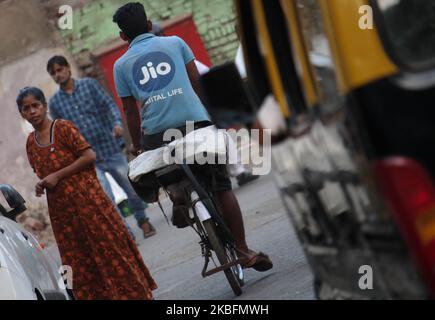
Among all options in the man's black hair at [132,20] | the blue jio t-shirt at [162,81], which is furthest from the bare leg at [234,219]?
the man's black hair at [132,20]

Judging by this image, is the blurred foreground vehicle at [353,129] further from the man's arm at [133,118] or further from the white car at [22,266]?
the man's arm at [133,118]

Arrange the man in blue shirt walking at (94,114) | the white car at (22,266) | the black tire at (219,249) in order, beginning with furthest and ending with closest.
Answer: the man in blue shirt walking at (94,114)
the black tire at (219,249)
the white car at (22,266)

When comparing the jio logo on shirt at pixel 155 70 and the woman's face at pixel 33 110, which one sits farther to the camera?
the woman's face at pixel 33 110

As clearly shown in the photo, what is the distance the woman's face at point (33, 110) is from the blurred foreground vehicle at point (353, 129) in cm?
332

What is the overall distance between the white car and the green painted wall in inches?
527

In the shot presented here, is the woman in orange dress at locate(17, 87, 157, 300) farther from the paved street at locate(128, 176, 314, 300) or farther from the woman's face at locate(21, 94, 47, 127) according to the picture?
the paved street at locate(128, 176, 314, 300)

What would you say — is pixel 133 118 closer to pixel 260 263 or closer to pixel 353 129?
pixel 260 263

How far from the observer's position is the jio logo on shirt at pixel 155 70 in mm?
8172

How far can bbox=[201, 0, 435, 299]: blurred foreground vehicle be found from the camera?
3.74 m

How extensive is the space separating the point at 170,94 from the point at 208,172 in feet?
1.79

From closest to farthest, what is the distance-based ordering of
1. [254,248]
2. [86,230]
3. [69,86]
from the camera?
[86,230] < [254,248] < [69,86]

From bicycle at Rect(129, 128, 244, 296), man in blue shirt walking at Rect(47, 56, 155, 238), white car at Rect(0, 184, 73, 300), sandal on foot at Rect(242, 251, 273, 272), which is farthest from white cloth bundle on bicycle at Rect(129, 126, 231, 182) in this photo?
man in blue shirt walking at Rect(47, 56, 155, 238)

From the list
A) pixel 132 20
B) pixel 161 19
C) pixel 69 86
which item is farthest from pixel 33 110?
pixel 161 19

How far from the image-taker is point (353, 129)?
3959mm
